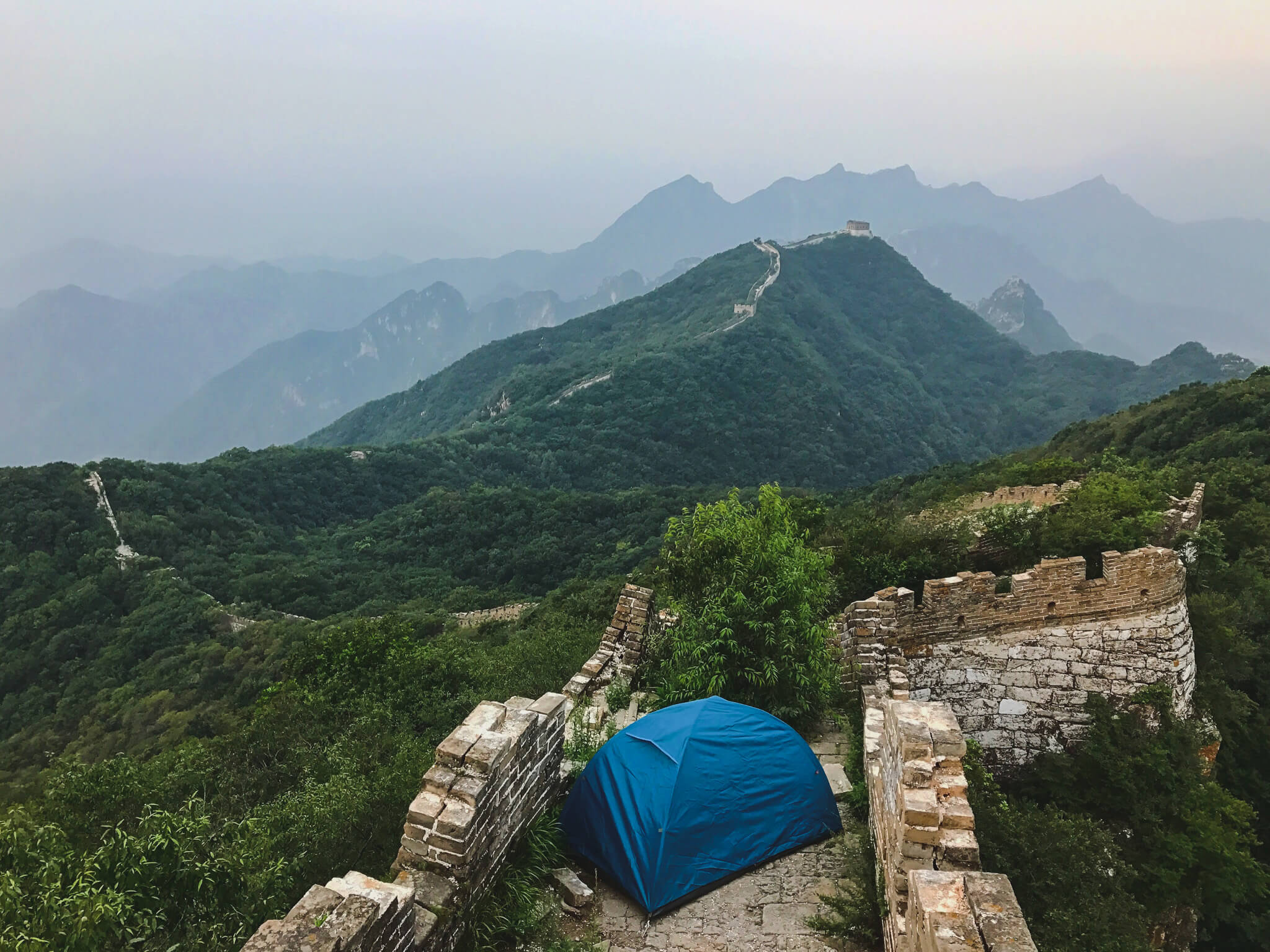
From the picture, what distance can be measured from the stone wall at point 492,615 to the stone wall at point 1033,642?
2149cm

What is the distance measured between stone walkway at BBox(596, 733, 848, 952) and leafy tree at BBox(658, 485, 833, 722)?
2.07 metres

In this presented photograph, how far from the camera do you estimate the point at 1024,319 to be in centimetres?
16788

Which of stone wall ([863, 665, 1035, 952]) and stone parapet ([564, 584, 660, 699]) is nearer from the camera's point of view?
stone wall ([863, 665, 1035, 952])

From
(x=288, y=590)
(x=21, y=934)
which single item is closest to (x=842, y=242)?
(x=288, y=590)

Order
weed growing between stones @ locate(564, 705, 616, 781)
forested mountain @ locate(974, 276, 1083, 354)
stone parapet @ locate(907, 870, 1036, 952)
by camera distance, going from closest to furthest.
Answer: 1. stone parapet @ locate(907, 870, 1036, 952)
2. weed growing between stones @ locate(564, 705, 616, 781)
3. forested mountain @ locate(974, 276, 1083, 354)

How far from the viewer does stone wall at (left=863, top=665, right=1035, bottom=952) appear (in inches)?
144

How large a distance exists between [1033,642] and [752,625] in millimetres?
4018

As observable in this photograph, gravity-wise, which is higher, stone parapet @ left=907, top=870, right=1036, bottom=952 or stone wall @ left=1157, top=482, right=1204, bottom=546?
stone parapet @ left=907, top=870, right=1036, bottom=952

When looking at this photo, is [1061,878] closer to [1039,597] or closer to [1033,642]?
A: [1033,642]

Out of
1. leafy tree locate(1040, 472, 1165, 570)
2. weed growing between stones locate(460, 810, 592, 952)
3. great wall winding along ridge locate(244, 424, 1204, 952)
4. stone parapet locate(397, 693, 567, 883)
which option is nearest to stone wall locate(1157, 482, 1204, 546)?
great wall winding along ridge locate(244, 424, 1204, 952)

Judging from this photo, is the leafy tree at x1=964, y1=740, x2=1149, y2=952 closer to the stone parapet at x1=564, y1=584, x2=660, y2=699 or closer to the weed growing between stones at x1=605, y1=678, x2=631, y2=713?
the weed growing between stones at x1=605, y1=678, x2=631, y2=713

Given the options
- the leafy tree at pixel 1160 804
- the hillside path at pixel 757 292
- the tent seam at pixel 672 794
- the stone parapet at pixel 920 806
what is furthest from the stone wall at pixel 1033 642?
the hillside path at pixel 757 292

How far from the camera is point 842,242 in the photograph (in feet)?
388

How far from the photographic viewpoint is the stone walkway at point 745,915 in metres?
5.41
